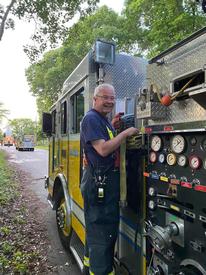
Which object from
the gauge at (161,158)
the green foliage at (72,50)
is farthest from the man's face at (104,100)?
the green foliage at (72,50)

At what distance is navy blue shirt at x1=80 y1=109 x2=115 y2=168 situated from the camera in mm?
2775

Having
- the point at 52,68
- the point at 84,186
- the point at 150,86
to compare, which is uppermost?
the point at 52,68

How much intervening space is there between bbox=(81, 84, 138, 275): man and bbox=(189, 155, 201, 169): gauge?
82 centimetres

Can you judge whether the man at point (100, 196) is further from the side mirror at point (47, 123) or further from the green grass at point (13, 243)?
the side mirror at point (47, 123)

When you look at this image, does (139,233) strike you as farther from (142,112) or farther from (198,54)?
(198,54)

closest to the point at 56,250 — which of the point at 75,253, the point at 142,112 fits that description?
the point at 75,253

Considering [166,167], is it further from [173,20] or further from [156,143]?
[173,20]

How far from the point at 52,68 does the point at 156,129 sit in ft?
80.2

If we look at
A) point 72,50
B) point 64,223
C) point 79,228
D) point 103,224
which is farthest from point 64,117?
point 72,50

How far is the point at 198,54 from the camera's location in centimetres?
202

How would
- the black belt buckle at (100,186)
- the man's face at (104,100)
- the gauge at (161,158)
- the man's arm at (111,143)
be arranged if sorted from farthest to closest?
the man's face at (104,100), the black belt buckle at (100,186), the man's arm at (111,143), the gauge at (161,158)

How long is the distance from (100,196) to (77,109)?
1.81 m

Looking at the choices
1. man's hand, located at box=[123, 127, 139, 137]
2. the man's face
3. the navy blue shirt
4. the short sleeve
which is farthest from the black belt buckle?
the man's face

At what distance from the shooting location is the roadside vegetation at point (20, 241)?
423 centimetres
